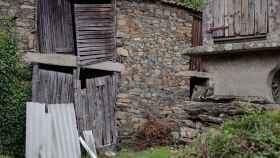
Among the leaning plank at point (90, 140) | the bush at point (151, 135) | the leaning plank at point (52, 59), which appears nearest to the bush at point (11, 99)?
the leaning plank at point (52, 59)

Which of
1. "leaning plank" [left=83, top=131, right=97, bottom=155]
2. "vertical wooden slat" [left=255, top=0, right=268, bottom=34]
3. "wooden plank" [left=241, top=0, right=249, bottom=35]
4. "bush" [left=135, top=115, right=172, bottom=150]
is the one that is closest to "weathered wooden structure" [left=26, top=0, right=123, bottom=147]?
"leaning plank" [left=83, top=131, right=97, bottom=155]

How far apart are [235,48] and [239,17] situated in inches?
17.5

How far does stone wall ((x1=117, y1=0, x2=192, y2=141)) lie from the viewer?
10031mm

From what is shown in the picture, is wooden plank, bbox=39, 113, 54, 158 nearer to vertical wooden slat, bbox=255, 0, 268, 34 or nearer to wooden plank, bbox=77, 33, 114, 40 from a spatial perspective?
wooden plank, bbox=77, 33, 114, 40

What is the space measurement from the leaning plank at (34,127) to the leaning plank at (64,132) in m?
0.24

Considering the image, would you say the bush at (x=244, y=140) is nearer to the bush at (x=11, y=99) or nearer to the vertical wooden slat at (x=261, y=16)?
the vertical wooden slat at (x=261, y=16)

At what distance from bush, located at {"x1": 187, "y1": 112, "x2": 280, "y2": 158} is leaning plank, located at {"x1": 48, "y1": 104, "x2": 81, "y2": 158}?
18.5 ft

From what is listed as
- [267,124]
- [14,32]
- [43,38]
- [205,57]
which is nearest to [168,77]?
[43,38]

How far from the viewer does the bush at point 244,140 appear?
3.11 meters

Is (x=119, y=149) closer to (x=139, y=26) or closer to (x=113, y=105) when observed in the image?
(x=113, y=105)

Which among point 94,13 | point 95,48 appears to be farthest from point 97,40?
point 94,13

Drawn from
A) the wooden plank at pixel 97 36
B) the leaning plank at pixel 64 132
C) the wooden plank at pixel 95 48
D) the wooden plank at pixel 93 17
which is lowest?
the leaning plank at pixel 64 132

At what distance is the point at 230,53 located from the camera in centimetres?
448

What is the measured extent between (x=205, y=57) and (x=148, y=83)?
584 cm
